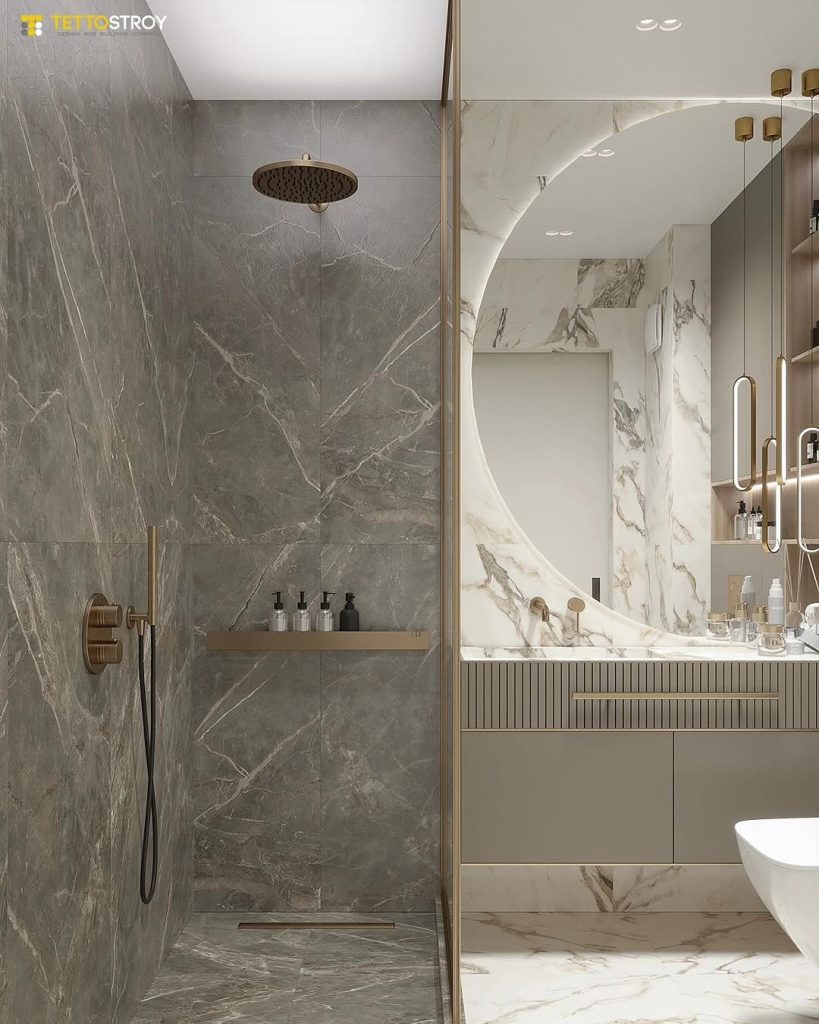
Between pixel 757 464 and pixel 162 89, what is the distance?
2134mm

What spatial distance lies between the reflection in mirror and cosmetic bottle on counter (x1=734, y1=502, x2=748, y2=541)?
2 centimetres

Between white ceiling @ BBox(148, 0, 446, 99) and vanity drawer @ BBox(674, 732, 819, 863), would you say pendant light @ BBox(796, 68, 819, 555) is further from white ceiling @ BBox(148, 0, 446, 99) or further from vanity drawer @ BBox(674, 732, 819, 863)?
white ceiling @ BBox(148, 0, 446, 99)

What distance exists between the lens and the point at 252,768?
2.97m

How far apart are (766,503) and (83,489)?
206 cm

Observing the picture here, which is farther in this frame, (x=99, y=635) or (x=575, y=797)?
(x=575, y=797)

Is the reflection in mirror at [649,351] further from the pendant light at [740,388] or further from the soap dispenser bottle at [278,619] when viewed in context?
the soap dispenser bottle at [278,619]

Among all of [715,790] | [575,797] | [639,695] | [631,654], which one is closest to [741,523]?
[631,654]

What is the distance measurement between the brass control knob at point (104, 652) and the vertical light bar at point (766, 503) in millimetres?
1981

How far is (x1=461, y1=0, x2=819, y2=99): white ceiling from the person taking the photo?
2.63 meters

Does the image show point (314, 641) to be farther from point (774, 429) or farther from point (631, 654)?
point (774, 429)

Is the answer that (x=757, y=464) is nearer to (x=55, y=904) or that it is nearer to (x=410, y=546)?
(x=410, y=546)

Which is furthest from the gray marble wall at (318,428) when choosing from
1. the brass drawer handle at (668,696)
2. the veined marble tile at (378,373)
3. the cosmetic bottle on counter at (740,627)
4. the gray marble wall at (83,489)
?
the cosmetic bottle on counter at (740,627)

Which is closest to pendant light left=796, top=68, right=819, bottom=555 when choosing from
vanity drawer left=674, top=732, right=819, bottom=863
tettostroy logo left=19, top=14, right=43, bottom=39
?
vanity drawer left=674, top=732, right=819, bottom=863

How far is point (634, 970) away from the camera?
259cm
